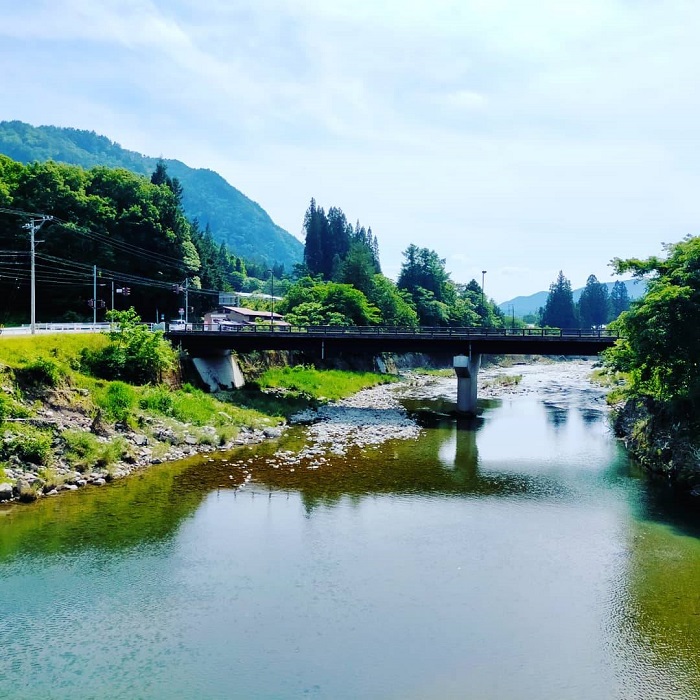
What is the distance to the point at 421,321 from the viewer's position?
5108 inches

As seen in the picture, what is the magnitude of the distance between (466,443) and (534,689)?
3008cm

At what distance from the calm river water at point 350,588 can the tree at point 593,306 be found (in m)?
170

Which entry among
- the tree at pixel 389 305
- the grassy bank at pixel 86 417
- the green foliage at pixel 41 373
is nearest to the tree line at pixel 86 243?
the grassy bank at pixel 86 417

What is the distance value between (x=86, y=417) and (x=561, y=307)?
6834 inches

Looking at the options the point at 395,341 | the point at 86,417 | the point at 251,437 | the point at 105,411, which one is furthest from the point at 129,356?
the point at 395,341

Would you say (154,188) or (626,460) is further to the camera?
(154,188)

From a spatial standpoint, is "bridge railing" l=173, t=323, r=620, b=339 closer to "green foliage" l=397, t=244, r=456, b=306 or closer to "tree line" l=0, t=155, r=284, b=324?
"tree line" l=0, t=155, r=284, b=324

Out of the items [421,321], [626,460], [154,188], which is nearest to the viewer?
[626,460]

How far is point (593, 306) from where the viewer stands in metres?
195

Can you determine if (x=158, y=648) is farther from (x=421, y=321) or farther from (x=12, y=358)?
(x=421, y=321)

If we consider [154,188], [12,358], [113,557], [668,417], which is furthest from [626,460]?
[154,188]

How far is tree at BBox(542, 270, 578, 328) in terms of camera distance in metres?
188

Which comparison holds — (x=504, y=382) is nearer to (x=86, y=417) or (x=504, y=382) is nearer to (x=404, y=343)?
(x=404, y=343)

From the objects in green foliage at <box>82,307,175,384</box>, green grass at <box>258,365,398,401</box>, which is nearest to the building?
green grass at <box>258,365,398,401</box>
